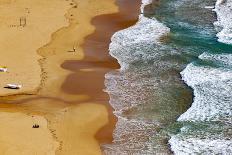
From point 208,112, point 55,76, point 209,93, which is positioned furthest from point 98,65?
point 208,112

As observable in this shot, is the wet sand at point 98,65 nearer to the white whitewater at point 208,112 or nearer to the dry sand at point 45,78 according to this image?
the dry sand at point 45,78

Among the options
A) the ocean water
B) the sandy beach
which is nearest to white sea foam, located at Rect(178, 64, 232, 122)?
the ocean water

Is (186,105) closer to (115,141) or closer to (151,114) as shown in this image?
(151,114)

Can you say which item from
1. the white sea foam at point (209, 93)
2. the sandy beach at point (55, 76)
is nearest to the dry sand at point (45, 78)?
the sandy beach at point (55, 76)

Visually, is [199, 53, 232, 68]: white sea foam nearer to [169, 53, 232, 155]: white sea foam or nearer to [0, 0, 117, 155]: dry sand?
[169, 53, 232, 155]: white sea foam

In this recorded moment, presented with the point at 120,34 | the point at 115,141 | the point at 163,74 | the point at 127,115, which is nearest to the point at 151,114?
the point at 127,115

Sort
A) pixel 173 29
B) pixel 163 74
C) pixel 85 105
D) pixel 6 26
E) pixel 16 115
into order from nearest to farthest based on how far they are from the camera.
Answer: pixel 16 115, pixel 85 105, pixel 163 74, pixel 6 26, pixel 173 29
